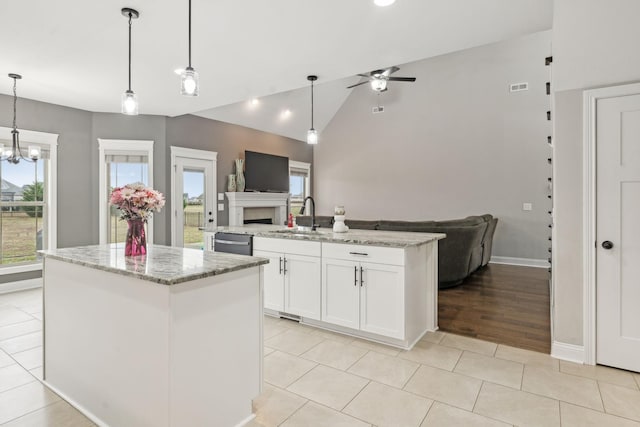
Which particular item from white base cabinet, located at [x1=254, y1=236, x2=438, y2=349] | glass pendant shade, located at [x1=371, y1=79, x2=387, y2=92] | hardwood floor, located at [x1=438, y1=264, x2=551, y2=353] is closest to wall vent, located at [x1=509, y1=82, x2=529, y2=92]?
glass pendant shade, located at [x1=371, y1=79, x2=387, y2=92]

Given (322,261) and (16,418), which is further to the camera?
(322,261)

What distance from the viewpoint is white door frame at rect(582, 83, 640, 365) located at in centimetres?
252

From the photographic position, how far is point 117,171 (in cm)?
558

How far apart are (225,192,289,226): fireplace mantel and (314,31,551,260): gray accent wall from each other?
1.37m

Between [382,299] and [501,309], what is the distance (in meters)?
1.88

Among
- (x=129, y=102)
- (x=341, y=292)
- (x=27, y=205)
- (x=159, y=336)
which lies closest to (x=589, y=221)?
(x=341, y=292)

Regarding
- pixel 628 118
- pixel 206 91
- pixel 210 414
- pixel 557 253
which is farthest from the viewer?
pixel 206 91

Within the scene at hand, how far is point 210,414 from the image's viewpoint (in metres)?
1.77

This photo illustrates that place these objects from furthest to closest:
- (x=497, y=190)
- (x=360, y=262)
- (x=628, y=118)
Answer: (x=497, y=190), (x=360, y=262), (x=628, y=118)

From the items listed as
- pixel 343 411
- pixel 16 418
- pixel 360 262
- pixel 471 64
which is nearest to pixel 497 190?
pixel 471 64

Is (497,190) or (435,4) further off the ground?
(435,4)

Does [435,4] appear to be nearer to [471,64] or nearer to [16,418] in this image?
[16,418]

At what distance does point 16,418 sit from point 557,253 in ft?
12.2

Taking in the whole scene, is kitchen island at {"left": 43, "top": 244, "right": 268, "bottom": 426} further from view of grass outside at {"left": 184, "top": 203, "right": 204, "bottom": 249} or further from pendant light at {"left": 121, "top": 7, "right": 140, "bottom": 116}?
view of grass outside at {"left": 184, "top": 203, "right": 204, "bottom": 249}
